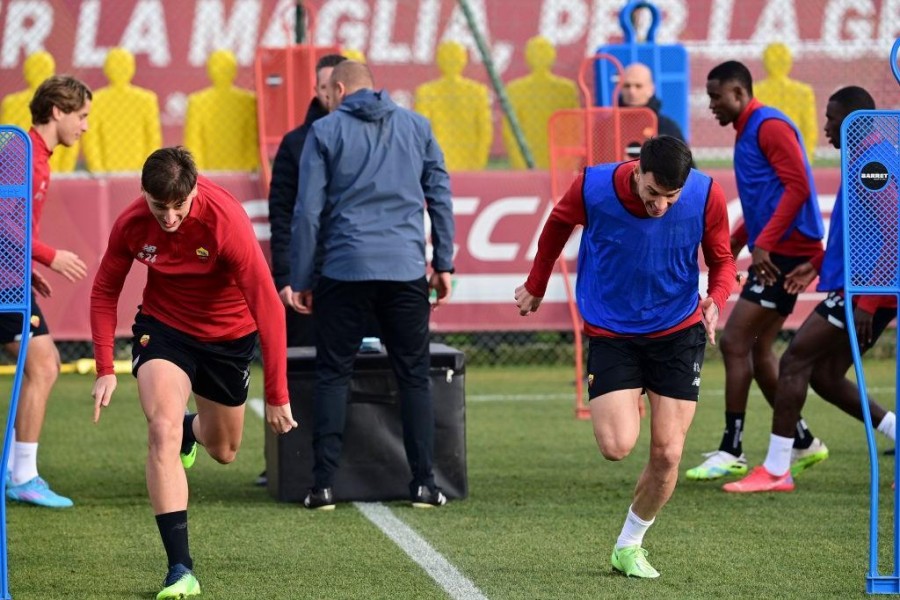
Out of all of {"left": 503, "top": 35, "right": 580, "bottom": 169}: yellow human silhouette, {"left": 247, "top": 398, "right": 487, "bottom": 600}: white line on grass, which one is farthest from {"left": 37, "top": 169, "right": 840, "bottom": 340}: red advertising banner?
{"left": 247, "top": 398, "right": 487, "bottom": 600}: white line on grass

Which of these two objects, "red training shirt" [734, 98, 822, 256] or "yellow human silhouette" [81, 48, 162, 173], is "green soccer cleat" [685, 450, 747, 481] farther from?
"yellow human silhouette" [81, 48, 162, 173]

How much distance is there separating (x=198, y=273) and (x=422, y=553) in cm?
162

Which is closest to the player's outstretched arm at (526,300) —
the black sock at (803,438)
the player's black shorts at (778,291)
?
the player's black shorts at (778,291)

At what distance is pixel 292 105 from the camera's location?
44.6 feet

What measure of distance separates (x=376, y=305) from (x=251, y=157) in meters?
6.66

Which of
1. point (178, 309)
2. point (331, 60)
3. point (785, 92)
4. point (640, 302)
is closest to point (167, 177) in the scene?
point (178, 309)

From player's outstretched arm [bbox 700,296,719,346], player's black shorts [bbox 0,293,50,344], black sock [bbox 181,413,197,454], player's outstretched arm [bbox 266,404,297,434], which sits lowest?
black sock [bbox 181,413,197,454]

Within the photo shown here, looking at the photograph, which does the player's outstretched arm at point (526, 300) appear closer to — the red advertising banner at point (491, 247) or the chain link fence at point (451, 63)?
the chain link fence at point (451, 63)

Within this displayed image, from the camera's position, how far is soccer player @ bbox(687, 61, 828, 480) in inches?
320

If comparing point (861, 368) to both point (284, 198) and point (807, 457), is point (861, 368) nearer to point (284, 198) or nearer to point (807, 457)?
point (807, 457)

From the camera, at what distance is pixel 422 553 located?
21.9ft

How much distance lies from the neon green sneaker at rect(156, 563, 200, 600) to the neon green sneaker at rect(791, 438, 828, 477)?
157 inches

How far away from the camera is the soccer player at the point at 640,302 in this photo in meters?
6.09

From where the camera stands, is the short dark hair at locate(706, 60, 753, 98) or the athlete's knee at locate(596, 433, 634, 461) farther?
the short dark hair at locate(706, 60, 753, 98)
